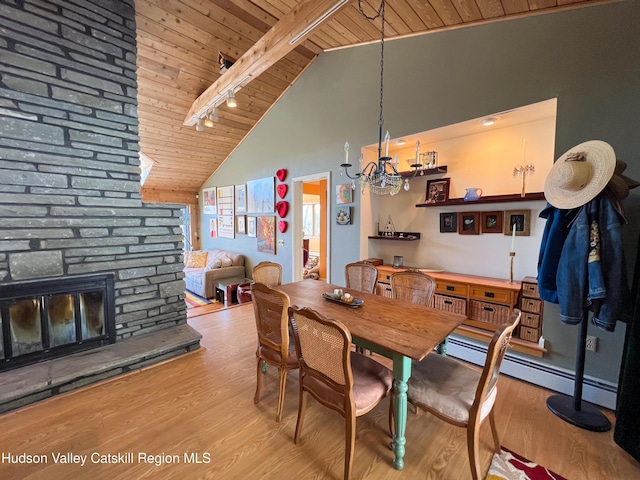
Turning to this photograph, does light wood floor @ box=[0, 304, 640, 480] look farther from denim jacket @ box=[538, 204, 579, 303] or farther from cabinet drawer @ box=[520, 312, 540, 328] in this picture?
denim jacket @ box=[538, 204, 579, 303]

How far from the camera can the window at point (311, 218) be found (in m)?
8.71

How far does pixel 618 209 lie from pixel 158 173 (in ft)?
23.5

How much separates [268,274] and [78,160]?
1982 millimetres

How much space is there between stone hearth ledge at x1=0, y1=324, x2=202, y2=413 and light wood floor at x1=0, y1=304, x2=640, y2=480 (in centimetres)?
9

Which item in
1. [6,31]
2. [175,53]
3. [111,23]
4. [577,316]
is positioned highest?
[175,53]

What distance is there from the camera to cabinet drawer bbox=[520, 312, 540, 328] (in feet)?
7.79

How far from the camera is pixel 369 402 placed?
151 centimetres

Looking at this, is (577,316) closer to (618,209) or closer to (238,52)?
(618,209)

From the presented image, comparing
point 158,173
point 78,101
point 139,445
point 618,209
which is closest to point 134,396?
point 139,445

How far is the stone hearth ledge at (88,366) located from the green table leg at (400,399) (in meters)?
2.16

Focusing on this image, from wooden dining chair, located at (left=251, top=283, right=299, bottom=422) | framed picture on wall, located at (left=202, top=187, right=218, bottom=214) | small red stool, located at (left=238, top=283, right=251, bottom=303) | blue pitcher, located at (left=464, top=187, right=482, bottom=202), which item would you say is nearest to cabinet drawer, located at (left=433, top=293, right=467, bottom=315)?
blue pitcher, located at (left=464, top=187, right=482, bottom=202)

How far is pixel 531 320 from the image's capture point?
2.40 m

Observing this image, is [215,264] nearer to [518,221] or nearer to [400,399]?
[400,399]

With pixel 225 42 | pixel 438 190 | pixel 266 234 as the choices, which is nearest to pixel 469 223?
pixel 438 190
